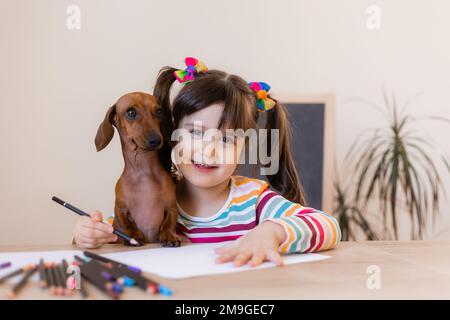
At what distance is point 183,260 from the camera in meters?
0.70

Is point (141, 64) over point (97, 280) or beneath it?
over

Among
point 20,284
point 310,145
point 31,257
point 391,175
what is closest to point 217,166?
point 31,257

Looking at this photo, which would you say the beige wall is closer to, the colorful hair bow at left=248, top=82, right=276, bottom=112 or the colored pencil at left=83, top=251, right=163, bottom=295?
the colorful hair bow at left=248, top=82, right=276, bottom=112

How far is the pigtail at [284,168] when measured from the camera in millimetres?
1191

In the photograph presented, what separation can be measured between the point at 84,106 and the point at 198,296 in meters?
1.95

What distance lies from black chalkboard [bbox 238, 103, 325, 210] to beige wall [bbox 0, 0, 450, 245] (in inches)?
11.4

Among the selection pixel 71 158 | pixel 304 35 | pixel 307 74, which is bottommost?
pixel 71 158

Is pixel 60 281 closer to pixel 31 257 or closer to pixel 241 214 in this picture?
pixel 31 257

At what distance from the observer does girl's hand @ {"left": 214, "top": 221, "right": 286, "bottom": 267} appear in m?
0.69

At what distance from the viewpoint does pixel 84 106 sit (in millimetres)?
2338

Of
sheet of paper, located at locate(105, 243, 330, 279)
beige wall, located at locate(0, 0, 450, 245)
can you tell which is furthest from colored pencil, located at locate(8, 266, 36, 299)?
beige wall, located at locate(0, 0, 450, 245)

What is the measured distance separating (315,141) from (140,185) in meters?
1.36
